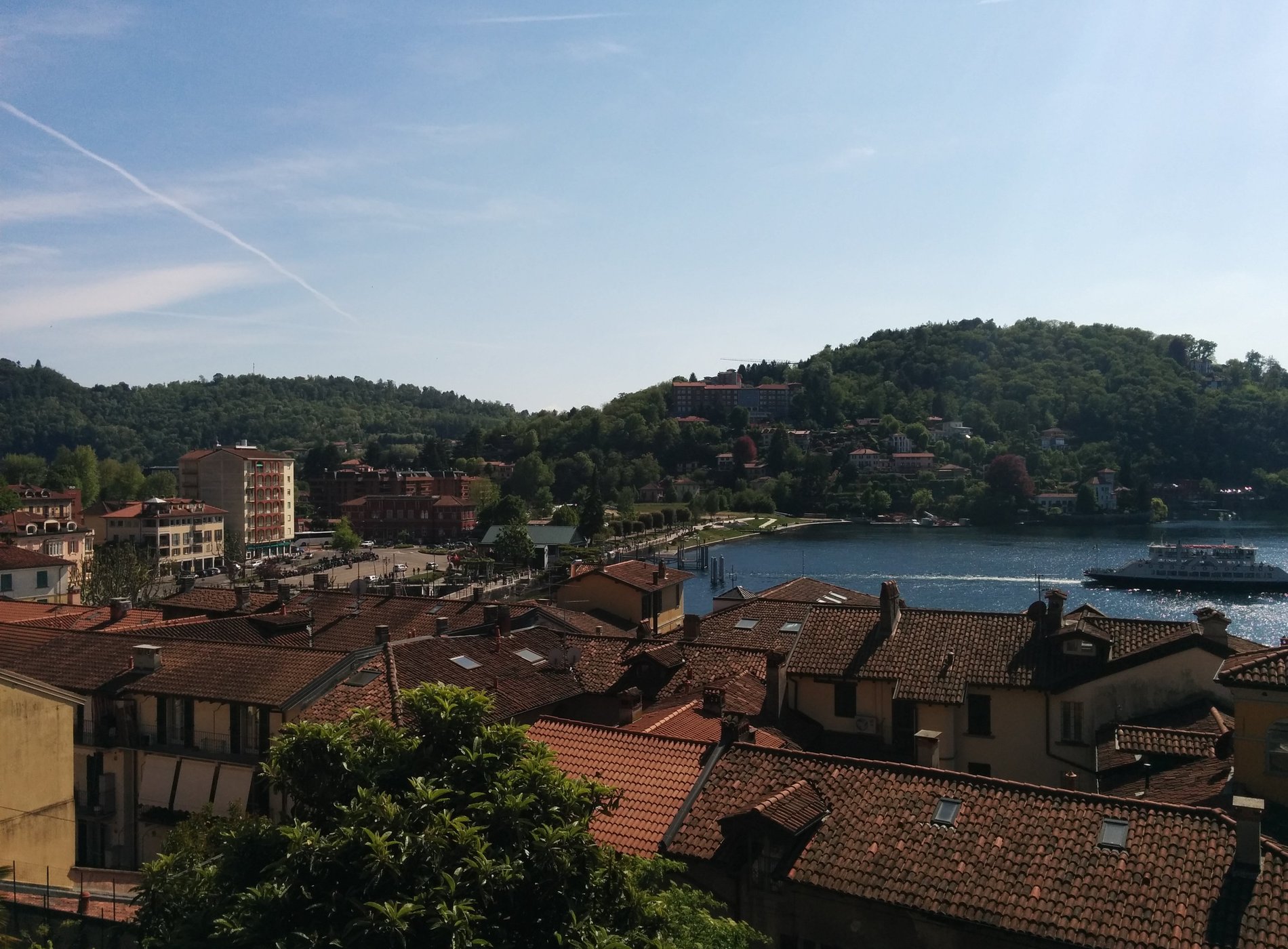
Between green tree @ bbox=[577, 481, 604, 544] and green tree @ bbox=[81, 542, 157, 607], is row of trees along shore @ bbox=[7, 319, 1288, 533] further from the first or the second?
green tree @ bbox=[81, 542, 157, 607]

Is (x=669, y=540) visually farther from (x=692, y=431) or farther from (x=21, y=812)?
(x=21, y=812)

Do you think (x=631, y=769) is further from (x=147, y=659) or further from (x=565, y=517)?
(x=565, y=517)

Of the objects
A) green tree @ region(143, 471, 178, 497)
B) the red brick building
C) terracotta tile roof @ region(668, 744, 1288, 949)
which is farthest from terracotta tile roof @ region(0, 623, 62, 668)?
green tree @ region(143, 471, 178, 497)

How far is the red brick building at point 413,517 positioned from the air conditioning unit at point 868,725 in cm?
9992

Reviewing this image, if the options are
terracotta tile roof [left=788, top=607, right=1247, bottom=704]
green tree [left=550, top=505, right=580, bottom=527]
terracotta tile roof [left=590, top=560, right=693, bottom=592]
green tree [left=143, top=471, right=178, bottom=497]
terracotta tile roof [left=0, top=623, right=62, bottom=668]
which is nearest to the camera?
terracotta tile roof [left=788, top=607, right=1247, bottom=704]

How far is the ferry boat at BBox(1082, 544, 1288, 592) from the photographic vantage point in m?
78.2

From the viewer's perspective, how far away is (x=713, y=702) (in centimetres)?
1742

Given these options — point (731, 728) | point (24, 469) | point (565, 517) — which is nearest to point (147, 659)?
point (731, 728)

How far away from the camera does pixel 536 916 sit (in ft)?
24.2

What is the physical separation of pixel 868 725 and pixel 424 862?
12097mm

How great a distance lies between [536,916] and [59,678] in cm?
1438

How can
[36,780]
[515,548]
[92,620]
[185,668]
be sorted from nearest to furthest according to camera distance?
[36,780] → [185,668] → [92,620] → [515,548]

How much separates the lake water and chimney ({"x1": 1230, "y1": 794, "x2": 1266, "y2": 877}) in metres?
51.4

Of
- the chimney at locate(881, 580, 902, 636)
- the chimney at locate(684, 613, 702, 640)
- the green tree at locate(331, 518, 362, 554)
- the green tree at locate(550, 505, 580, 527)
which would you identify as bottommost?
the green tree at locate(331, 518, 362, 554)
